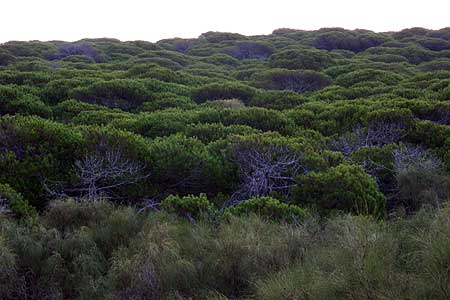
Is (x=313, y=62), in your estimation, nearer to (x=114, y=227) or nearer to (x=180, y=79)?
(x=180, y=79)

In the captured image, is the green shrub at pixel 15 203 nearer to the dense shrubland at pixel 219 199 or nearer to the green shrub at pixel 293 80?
the dense shrubland at pixel 219 199

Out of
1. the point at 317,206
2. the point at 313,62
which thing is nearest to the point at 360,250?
Answer: the point at 317,206

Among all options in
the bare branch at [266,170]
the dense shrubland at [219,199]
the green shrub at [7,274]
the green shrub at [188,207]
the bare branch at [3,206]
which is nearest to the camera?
the dense shrubland at [219,199]

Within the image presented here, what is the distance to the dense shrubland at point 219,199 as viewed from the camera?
410 centimetres

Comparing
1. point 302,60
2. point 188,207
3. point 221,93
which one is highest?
point 302,60

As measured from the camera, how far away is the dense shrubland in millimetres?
4102

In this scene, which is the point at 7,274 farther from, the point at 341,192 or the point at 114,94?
the point at 114,94

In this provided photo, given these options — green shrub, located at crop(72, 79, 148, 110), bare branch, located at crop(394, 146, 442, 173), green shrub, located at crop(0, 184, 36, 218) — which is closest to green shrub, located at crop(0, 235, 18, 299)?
green shrub, located at crop(0, 184, 36, 218)

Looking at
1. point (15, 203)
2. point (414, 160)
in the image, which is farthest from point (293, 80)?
point (15, 203)

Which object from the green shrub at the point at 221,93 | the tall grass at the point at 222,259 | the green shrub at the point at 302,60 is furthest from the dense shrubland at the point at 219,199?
the green shrub at the point at 302,60

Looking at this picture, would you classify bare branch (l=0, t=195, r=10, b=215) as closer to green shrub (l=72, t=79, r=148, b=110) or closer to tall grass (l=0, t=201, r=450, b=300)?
tall grass (l=0, t=201, r=450, b=300)

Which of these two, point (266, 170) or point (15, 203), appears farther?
point (266, 170)

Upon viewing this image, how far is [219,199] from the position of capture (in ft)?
25.5

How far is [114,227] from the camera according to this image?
5.73 metres
